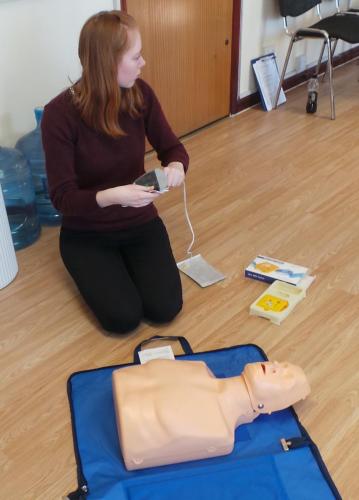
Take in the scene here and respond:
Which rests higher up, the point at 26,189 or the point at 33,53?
the point at 33,53

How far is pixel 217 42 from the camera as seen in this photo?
3131 mm

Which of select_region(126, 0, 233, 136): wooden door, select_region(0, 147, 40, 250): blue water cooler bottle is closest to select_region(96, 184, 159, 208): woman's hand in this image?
select_region(0, 147, 40, 250): blue water cooler bottle

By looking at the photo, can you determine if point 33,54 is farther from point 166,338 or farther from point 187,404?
point 187,404

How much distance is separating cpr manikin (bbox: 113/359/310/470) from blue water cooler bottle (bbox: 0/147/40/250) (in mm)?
1000

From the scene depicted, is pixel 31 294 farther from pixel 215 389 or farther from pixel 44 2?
pixel 44 2

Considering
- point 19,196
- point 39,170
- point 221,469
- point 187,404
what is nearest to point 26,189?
point 19,196

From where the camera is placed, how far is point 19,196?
2.19 meters

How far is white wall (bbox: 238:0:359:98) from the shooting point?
330 centimetres

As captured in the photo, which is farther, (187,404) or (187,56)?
(187,56)

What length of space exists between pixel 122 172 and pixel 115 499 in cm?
96

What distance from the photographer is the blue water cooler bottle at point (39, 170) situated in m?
2.27

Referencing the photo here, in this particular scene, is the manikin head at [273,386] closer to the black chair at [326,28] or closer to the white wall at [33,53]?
the white wall at [33,53]

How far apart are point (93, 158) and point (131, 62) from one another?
1.02 feet

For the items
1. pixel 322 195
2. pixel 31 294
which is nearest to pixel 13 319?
pixel 31 294
